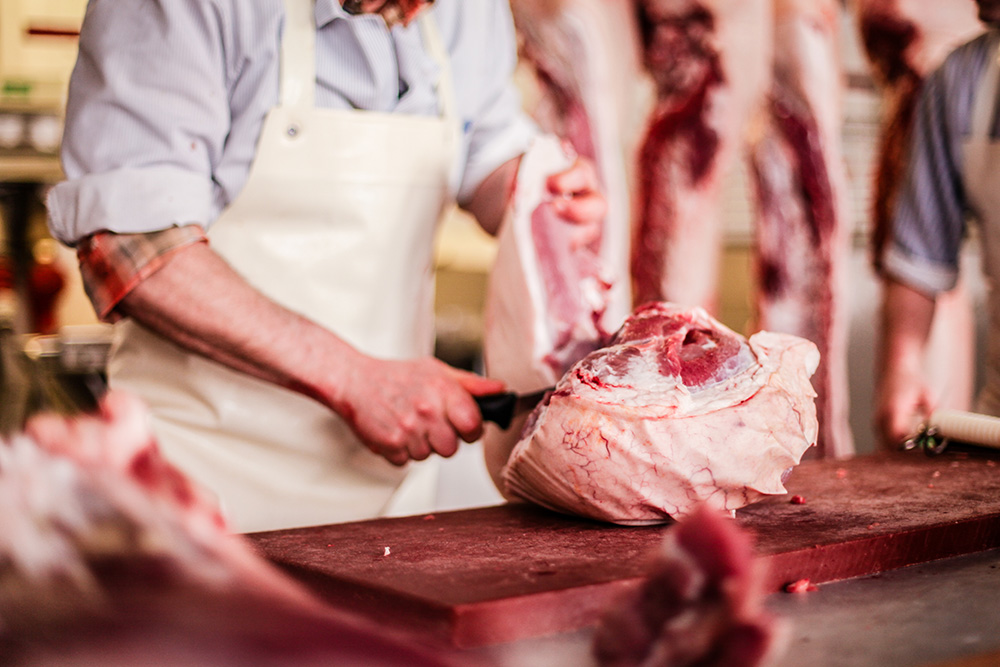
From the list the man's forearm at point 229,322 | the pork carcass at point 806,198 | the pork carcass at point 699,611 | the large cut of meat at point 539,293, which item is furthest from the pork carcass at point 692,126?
the pork carcass at point 699,611

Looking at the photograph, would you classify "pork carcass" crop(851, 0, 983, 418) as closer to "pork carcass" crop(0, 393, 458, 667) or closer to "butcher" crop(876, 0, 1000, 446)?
"butcher" crop(876, 0, 1000, 446)

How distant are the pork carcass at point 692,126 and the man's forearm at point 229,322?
1.59 metres

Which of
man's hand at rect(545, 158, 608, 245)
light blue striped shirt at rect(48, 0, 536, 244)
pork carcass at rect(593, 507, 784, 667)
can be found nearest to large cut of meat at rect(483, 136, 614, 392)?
man's hand at rect(545, 158, 608, 245)

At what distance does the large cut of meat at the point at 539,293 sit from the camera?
154cm

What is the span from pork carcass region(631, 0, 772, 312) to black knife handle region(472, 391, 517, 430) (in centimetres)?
148

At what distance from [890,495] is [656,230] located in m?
1.69

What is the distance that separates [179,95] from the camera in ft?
5.16

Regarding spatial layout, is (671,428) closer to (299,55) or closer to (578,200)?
(578,200)

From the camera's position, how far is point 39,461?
2.15 ft

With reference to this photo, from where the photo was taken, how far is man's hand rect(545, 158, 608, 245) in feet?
5.48

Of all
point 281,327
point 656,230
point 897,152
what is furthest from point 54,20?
point 897,152

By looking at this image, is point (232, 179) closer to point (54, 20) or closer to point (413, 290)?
point (413, 290)

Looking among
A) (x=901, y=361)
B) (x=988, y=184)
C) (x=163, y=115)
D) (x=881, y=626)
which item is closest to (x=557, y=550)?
(x=881, y=626)

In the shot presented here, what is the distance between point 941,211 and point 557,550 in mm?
1686
